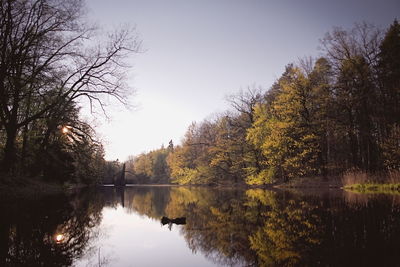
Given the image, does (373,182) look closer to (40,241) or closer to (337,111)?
(337,111)

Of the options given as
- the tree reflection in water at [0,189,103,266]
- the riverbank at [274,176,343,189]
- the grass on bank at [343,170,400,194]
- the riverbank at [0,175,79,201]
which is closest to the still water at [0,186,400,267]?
the tree reflection in water at [0,189,103,266]

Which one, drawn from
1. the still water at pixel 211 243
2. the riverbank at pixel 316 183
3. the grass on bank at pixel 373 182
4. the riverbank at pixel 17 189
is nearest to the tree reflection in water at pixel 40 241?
the still water at pixel 211 243

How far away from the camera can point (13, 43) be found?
49.7 feet

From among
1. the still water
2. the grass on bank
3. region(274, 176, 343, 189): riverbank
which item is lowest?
region(274, 176, 343, 189): riverbank

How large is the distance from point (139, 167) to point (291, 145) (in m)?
72.9

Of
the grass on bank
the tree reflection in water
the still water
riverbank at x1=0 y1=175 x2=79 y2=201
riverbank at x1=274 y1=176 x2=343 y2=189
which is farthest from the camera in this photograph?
riverbank at x1=274 y1=176 x2=343 y2=189

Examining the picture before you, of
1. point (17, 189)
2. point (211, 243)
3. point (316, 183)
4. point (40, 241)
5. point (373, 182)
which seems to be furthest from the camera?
point (316, 183)

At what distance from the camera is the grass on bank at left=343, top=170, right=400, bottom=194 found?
61.0 feet

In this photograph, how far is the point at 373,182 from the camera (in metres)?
20.4

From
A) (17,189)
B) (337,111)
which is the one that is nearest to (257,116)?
(337,111)

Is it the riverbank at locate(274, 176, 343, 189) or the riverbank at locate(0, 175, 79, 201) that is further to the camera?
the riverbank at locate(274, 176, 343, 189)

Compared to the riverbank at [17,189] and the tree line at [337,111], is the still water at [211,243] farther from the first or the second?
the tree line at [337,111]

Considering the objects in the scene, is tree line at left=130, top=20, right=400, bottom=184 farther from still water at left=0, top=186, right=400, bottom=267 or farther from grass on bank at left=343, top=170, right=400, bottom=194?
still water at left=0, top=186, right=400, bottom=267

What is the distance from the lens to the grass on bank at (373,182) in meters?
18.6
